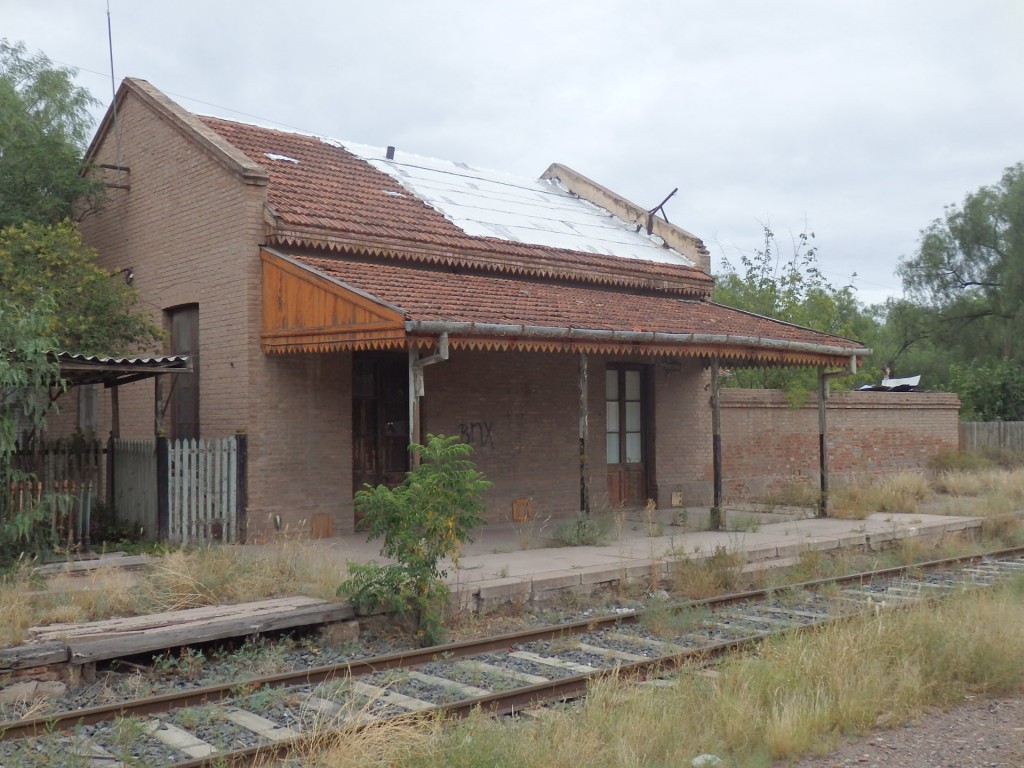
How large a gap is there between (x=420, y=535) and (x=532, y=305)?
5.13 meters

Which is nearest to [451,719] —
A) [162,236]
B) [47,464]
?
[47,464]

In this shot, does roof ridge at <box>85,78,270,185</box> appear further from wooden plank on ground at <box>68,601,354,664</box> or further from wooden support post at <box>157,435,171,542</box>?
wooden plank on ground at <box>68,601,354,664</box>

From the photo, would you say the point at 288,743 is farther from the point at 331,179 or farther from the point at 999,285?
the point at 999,285

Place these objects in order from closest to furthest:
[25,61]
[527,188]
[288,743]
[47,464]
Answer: [288,743]
[47,464]
[527,188]
[25,61]

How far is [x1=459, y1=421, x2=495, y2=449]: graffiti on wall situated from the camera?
1491 cm

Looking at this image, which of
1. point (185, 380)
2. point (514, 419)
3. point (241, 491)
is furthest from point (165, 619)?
point (514, 419)

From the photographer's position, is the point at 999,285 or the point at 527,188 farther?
the point at 999,285

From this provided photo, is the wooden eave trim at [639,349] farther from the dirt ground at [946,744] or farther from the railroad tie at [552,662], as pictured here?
the dirt ground at [946,744]

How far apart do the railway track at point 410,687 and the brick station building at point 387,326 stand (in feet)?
10.3

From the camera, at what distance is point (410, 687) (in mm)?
7355

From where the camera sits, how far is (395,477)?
47.8 feet

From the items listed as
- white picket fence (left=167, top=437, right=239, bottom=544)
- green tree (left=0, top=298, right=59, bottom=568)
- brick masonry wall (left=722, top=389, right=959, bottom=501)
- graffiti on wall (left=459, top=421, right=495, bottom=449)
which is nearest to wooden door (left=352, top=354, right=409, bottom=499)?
graffiti on wall (left=459, top=421, right=495, bottom=449)

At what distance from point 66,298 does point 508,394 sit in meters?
6.44

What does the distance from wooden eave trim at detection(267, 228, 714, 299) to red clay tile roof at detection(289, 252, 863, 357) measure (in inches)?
6.0
